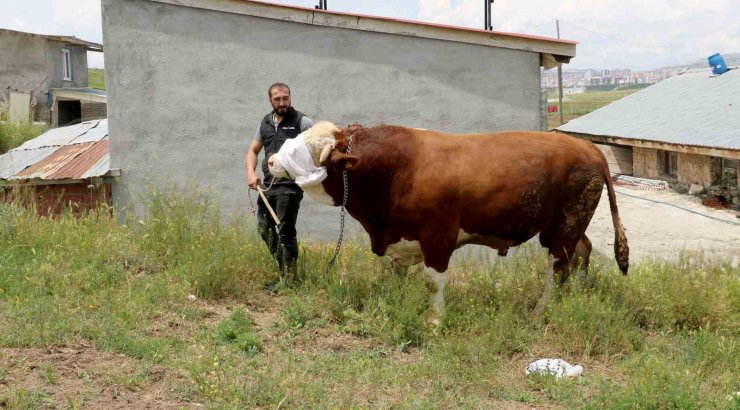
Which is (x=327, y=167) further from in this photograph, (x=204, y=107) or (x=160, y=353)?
(x=204, y=107)

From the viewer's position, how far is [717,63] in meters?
25.1

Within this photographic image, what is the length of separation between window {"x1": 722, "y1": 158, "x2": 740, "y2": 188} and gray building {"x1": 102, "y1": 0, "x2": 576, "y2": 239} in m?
9.37

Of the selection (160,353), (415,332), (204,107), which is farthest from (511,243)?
(204,107)

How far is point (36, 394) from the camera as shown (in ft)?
16.1

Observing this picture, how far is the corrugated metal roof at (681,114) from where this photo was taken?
1884 cm

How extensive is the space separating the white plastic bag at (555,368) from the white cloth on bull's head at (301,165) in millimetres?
2204

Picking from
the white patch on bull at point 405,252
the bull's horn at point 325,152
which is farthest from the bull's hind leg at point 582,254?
the bull's horn at point 325,152

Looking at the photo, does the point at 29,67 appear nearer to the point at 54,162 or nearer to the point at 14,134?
the point at 14,134

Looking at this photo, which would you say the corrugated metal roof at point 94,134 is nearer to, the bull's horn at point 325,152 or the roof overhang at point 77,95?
the bull's horn at point 325,152

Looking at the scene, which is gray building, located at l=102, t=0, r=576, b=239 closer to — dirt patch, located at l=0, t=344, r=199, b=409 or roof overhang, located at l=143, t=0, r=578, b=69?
roof overhang, located at l=143, t=0, r=578, b=69

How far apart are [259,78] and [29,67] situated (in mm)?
21587

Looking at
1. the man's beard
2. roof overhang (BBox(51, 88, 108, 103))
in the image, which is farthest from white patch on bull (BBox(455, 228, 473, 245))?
roof overhang (BBox(51, 88, 108, 103))

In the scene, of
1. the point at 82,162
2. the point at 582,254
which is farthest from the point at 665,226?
the point at 82,162

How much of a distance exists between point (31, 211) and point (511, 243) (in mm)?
5261
